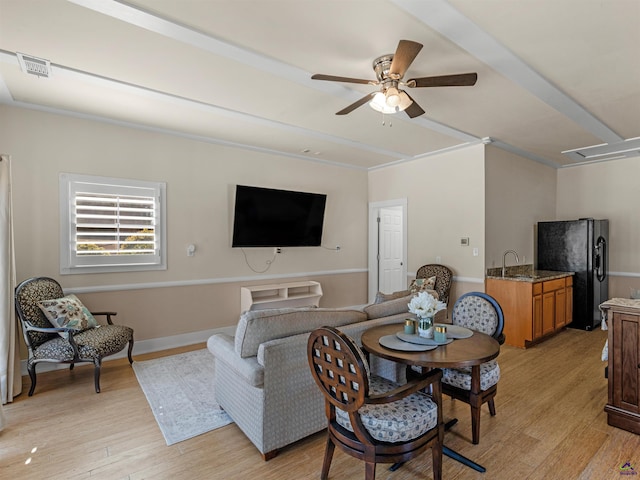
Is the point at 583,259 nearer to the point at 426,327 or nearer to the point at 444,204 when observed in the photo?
the point at 444,204

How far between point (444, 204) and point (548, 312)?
6.64 ft

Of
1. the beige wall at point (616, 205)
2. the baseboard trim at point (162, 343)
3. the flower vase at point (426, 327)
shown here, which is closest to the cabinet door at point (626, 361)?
the flower vase at point (426, 327)

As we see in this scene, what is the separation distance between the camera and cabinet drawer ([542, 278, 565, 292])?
4.49 meters

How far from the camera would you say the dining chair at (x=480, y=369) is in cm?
233

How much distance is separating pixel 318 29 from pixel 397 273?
16.4ft

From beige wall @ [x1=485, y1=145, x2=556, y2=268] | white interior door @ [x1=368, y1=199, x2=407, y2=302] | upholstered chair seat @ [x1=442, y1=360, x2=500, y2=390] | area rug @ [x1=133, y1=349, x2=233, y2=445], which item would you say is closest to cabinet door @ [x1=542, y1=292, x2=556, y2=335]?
beige wall @ [x1=485, y1=145, x2=556, y2=268]

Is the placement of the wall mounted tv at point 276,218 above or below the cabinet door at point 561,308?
above

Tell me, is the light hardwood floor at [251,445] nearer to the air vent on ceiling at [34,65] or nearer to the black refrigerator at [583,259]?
the black refrigerator at [583,259]

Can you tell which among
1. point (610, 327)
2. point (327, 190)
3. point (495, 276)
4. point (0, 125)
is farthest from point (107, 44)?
point (495, 276)

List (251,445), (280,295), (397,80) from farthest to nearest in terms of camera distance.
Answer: (280,295)
(397,80)
(251,445)

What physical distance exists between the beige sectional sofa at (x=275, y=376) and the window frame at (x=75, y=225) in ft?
7.32

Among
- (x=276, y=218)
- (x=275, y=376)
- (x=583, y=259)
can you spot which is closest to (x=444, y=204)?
(x=583, y=259)

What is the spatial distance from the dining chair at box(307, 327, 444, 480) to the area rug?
4.10 feet

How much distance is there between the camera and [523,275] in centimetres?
479
